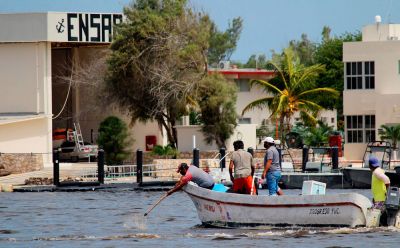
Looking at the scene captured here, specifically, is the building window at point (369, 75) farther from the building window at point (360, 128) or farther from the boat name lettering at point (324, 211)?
the boat name lettering at point (324, 211)

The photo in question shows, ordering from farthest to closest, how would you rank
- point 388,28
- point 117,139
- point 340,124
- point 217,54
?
1. point 217,54
2. point 340,124
3. point 388,28
4. point 117,139

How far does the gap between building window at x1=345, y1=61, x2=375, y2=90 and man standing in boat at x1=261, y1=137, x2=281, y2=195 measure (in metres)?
32.3

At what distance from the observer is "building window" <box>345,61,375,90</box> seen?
6366cm

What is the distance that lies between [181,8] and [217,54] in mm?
80946

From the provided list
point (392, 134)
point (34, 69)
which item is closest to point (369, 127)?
point (392, 134)

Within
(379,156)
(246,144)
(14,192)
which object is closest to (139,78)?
(246,144)

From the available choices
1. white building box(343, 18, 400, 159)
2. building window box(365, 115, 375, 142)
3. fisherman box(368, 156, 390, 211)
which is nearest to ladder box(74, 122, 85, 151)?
white building box(343, 18, 400, 159)

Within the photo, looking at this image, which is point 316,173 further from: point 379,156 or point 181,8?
point 181,8

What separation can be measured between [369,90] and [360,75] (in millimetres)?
845

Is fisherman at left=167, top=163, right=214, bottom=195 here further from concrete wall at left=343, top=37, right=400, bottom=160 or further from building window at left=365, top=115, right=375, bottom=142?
building window at left=365, top=115, right=375, bottom=142

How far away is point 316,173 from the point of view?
4972cm

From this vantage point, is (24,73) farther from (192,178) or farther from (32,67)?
(192,178)

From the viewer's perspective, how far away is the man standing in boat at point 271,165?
31.6 metres

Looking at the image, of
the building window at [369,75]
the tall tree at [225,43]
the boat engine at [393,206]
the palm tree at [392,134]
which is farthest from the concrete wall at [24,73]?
the tall tree at [225,43]
